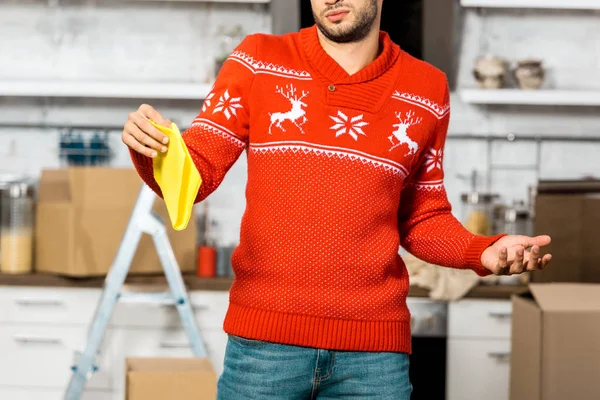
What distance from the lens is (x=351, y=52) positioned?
4.71 feet

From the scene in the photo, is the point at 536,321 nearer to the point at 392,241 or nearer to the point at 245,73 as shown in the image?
the point at 392,241

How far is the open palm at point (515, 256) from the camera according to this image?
1304 millimetres

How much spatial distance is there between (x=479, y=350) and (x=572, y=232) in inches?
45.7

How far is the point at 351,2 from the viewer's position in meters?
1.39

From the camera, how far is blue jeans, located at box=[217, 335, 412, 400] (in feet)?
4.20

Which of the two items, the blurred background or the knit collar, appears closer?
the knit collar

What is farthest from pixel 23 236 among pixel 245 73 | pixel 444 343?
pixel 245 73

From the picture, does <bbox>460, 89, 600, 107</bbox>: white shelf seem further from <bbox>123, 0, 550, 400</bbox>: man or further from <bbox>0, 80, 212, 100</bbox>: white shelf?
<bbox>123, 0, 550, 400</bbox>: man

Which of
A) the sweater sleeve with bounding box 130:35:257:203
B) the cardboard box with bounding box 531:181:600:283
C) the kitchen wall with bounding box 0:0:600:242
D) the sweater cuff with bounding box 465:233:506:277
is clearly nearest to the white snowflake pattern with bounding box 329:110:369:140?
the sweater sleeve with bounding box 130:35:257:203

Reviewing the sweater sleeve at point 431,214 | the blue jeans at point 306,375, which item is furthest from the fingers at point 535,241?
the blue jeans at point 306,375

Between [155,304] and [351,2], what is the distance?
80.0 inches

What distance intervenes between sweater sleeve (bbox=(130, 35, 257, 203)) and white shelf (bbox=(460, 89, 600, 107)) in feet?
7.00

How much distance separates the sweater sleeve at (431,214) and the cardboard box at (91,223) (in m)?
1.78

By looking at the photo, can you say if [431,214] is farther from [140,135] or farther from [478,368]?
[478,368]
